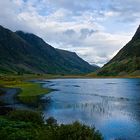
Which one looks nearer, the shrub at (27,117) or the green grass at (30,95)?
the shrub at (27,117)

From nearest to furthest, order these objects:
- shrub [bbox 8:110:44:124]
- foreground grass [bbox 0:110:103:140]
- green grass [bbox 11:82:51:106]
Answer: foreground grass [bbox 0:110:103:140], shrub [bbox 8:110:44:124], green grass [bbox 11:82:51:106]

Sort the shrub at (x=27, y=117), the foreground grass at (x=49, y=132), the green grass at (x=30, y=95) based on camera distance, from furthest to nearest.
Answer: the green grass at (x=30, y=95), the shrub at (x=27, y=117), the foreground grass at (x=49, y=132)

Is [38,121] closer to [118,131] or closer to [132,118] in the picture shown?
[118,131]

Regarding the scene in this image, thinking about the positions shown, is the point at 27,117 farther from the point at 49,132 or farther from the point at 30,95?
the point at 30,95

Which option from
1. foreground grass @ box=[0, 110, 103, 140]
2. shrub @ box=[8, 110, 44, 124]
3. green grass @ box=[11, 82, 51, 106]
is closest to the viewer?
foreground grass @ box=[0, 110, 103, 140]

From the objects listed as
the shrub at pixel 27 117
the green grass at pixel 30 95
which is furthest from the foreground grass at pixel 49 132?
the green grass at pixel 30 95

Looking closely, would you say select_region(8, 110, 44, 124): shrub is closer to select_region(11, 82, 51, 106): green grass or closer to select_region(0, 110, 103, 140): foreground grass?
select_region(0, 110, 103, 140): foreground grass

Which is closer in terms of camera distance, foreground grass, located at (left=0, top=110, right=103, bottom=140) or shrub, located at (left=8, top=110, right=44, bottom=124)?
foreground grass, located at (left=0, top=110, right=103, bottom=140)

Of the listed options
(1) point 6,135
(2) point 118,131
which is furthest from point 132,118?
(1) point 6,135

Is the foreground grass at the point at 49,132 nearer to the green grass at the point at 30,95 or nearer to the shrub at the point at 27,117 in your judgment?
the shrub at the point at 27,117

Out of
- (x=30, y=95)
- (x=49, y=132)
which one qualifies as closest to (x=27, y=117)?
(x=49, y=132)

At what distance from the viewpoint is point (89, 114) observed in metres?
59.1

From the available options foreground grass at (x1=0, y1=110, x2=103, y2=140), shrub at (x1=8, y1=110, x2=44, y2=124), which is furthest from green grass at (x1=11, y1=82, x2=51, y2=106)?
foreground grass at (x1=0, y1=110, x2=103, y2=140)

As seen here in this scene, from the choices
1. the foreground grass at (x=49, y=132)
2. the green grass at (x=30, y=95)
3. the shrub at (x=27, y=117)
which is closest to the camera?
the foreground grass at (x=49, y=132)
